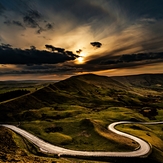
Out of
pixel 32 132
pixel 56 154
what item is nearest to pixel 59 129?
pixel 32 132

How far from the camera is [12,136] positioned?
116 metres

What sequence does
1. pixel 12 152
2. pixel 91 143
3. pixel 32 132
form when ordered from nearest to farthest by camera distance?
pixel 12 152 → pixel 91 143 → pixel 32 132

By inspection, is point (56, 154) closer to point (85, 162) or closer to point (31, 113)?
point (85, 162)

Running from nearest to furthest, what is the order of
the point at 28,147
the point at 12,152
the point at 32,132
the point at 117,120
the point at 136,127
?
1. the point at 12,152
2. the point at 28,147
3. the point at 32,132
4. the point at 136,127
5. the point at 117,120

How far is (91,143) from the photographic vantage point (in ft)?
359

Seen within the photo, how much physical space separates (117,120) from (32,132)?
85751mm

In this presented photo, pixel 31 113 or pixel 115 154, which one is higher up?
pixel 31 113

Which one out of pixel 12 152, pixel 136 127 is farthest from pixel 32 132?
pixel 136 127

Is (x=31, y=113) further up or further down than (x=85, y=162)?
further up

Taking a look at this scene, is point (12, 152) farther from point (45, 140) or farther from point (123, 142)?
point (123, 142)

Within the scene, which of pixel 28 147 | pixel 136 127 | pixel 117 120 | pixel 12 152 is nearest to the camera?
pixel 12 152

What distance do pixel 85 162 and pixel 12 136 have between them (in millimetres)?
54381

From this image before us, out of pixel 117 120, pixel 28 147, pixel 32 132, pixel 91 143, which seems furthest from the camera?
pixel 117 120

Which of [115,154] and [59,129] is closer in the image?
[115,154]
